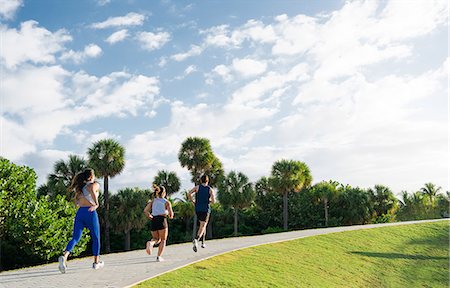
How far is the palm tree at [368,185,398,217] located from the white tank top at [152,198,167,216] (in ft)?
164

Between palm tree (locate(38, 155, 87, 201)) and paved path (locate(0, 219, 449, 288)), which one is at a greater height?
palm tree (locate(38, 155, 87, 201))

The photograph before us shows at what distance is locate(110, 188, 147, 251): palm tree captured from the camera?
41.0 metres

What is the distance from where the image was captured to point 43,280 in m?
10.9

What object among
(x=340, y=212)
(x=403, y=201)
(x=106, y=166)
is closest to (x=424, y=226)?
(x=340, y=212)

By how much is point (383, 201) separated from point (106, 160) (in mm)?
36189

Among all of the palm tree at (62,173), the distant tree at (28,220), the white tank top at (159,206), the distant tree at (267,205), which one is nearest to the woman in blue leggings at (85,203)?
the white tank top at (159,206)

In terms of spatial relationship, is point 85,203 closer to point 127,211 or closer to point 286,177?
point 127,211

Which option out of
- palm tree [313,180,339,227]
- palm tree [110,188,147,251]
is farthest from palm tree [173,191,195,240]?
palm tree [313,180,339,227]

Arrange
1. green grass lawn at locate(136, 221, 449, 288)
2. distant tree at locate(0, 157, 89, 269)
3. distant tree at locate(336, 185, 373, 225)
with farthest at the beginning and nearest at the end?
distant tree at locate(336, 185, 373, 225)
distant tree at locate(0, 157, 89, 269)
green grass lawn at locate(136, 221, 449, 288)

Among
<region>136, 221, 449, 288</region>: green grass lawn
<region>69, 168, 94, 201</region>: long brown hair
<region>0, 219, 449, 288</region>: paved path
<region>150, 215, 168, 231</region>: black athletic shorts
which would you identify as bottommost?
<region>136, 221, 449, 288</region>: green grass lawn

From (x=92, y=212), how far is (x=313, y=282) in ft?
27.4

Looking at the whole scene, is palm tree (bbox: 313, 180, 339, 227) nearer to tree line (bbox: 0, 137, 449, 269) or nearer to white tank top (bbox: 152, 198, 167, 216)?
tree line (bbox: 0, 137, 449, 269)

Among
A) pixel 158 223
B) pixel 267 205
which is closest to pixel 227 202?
pixel 267 205

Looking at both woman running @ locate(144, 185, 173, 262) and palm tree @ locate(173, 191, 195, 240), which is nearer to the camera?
woman running @ locate(144, 185, 173, 262)
